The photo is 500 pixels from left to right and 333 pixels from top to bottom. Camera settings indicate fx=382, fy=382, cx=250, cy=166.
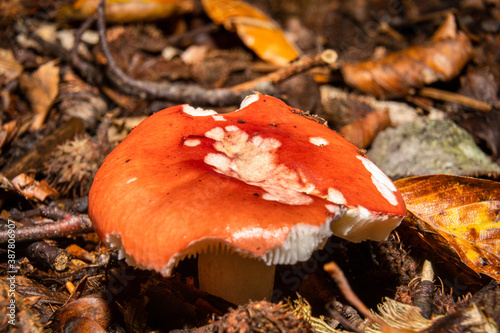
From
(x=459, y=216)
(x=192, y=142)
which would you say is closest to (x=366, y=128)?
(x=459, y=216)

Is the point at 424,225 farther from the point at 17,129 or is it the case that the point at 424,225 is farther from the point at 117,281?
the point at 17,129

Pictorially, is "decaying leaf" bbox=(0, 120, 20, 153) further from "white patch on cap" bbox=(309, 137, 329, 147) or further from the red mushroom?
"white patch on cap" bbox=(309, 137, 329, 147)

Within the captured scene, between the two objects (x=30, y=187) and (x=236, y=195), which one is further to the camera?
(x=30, y=187)

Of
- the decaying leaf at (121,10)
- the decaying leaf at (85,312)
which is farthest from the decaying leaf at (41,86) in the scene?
the decaying leaf at (85,312)

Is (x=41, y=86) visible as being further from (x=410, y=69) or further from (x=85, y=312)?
(x=410, y=69)

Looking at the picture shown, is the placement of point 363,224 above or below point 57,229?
above

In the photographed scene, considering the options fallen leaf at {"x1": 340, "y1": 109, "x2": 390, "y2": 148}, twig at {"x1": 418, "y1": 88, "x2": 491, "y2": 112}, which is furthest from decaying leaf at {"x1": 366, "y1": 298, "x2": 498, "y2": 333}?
twig at {"x1": 418, "y1": 88, "x2": 491, "y2": 112}
